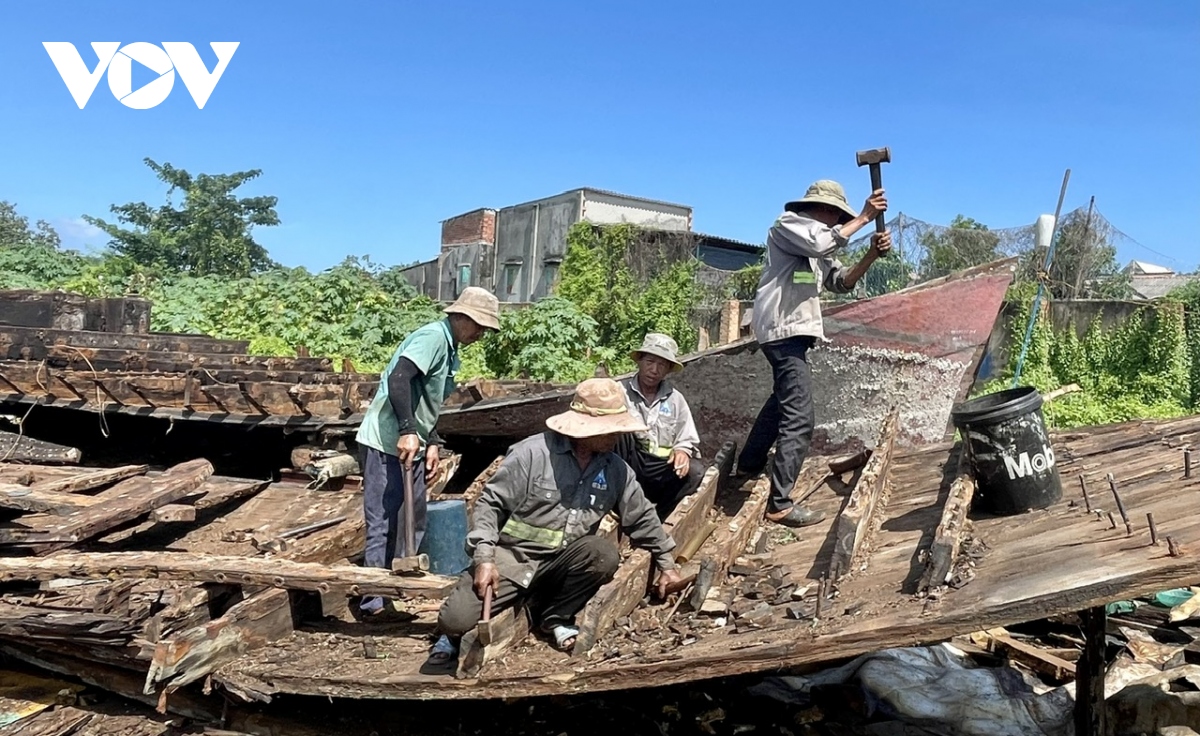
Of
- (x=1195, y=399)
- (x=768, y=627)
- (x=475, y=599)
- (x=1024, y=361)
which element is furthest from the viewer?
(x=1024, y=361)

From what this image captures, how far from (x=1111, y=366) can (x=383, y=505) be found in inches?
483

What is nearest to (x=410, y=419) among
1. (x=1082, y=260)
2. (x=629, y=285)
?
(x=1082, y=260)

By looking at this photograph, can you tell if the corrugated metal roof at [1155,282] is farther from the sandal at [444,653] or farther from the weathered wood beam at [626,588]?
the sandal at [444,653]

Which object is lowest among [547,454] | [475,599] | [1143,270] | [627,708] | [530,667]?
[627,708]

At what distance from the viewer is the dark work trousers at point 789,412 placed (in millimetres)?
4457

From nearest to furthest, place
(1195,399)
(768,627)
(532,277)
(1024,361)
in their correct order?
(768,627) < (1195,399) < (1024,361) < (532,277)

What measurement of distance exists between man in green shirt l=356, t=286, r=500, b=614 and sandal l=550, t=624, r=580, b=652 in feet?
4.30

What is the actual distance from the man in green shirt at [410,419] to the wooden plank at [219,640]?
611 mm

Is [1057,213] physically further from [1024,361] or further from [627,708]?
[627,708]

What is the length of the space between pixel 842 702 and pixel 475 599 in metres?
1.83

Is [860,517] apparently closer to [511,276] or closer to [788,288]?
[788,288]

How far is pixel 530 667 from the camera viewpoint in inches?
121

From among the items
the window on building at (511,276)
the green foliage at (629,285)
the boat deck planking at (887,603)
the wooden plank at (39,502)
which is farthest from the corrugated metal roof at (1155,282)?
the wooden plank at (39,502)

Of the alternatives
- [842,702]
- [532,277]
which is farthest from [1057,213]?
[532,277]
